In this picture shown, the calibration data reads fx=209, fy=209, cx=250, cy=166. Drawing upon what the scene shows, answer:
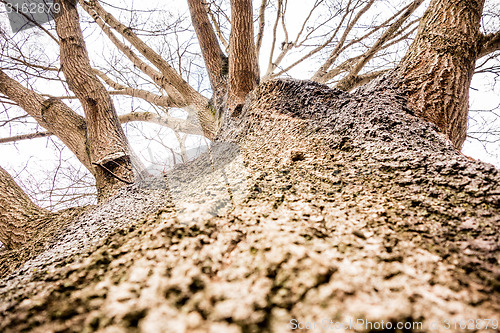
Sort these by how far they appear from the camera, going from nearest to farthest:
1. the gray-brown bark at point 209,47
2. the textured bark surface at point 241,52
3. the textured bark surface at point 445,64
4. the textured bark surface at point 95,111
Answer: the textured bark surface at point 445,64 → the textured bark surface at point 95,111 → the textured bark surface at point 241,52 → the gray-brown bark at point 209,47

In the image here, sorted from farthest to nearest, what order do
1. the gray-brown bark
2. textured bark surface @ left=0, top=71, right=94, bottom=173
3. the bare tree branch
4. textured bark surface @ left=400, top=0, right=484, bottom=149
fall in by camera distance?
the gray-brown bark → textured bark surface @ left=0, top=71, right=94, bottom=173 → the bare tree branch → textured bark surface @ left=400, top=0, right=484, bottom=149

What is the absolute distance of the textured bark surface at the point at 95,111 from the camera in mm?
1643

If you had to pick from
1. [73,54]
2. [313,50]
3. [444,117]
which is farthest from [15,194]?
[313,50]

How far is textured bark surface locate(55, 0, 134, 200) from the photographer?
1643 mm

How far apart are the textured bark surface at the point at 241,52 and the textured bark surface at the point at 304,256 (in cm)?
130

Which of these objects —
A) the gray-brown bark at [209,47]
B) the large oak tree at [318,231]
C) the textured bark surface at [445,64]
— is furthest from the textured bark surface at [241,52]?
the textured bark surface at [445,64]

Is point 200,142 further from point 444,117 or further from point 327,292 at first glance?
point 327,292

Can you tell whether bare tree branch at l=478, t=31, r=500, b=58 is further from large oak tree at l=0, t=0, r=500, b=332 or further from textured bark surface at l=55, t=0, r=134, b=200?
textured bark surface at l=55, t=0, r=134, b=200

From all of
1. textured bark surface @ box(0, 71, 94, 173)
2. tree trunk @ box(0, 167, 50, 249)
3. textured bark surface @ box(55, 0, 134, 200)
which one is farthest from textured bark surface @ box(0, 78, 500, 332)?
textured bark surface @ box(0, 71, 94, 173)

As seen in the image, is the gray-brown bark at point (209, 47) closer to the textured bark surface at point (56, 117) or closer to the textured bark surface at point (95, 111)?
the textured bark surface at point (95, 111)

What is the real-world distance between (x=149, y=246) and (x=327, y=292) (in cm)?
41

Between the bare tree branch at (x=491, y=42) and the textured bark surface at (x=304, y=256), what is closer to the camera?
the textured bark surface at (x=304, y=256)

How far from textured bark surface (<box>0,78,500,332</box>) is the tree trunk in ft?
2.46

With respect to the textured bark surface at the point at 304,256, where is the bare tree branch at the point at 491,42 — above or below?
above
